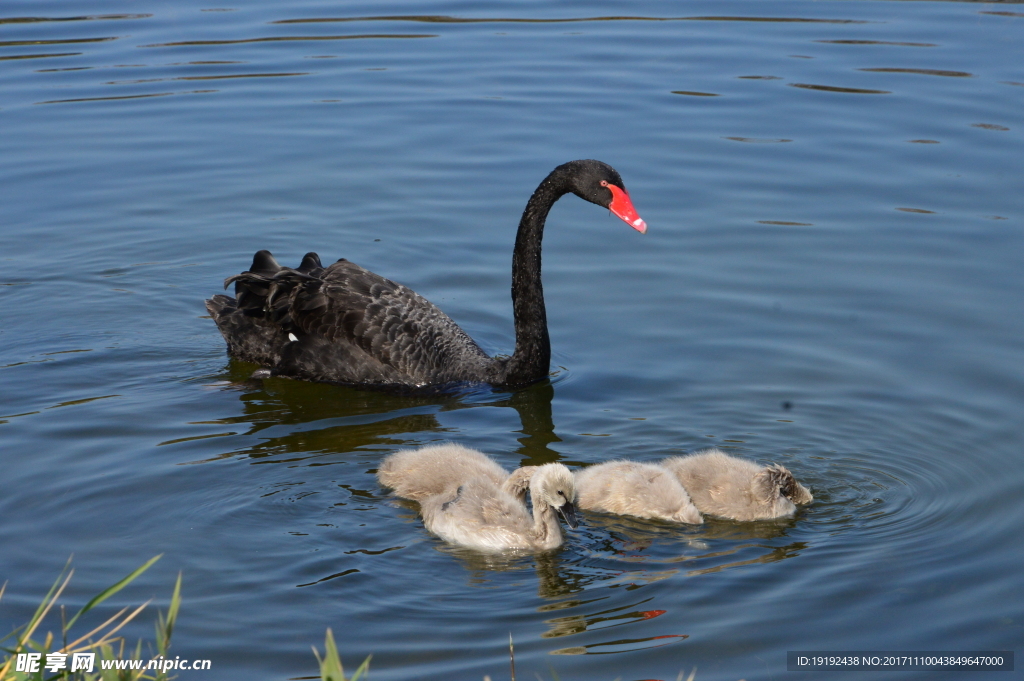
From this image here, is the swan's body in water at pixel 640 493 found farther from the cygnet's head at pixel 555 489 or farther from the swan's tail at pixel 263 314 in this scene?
the swan's tail at pixel 263 314

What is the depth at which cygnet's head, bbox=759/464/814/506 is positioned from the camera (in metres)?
5.66

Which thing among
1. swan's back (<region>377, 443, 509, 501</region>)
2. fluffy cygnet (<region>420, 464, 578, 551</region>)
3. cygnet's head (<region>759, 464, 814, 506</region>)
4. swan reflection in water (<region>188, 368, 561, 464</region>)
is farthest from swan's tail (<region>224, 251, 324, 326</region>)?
cygnet's head (<region>759, 464, 814, 506</region>)

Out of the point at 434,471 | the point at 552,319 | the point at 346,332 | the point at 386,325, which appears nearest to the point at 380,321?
the point at 386,325

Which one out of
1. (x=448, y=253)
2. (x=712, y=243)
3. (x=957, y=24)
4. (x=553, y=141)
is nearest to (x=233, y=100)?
(x=553, y=141)

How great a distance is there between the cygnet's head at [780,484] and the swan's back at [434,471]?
1.29 metres

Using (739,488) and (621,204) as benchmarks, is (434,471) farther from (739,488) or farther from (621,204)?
(621,204)

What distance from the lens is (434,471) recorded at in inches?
235

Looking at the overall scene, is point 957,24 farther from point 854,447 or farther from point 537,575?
point 537,575

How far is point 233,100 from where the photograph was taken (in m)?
14.1

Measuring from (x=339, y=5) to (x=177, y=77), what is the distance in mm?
3886

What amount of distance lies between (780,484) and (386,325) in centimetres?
317

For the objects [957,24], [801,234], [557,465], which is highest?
[957,24]

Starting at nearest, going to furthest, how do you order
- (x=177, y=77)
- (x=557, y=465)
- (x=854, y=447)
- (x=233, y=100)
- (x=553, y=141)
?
(x=557, y=465) → (x=854, y=447) → (x=553, y=141) → (x=233, y=100) → (x=177, y=77)

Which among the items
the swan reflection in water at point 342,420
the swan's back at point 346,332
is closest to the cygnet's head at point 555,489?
the swan reflection in water at point 342,420
